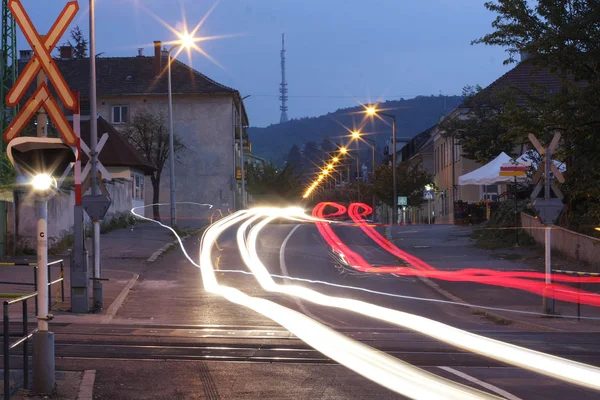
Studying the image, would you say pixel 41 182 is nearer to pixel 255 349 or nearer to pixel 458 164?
pixel 255 349

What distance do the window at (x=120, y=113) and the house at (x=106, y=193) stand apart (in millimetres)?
11194

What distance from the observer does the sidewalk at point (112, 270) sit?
626 inches

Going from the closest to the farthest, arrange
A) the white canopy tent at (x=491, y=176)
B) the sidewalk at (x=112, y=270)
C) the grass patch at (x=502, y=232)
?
1. the sidewalk at (x=112, y=270)
2. the grass patch at (x=502, y=232)
3. the white canopy tent at (x=491, y=176)

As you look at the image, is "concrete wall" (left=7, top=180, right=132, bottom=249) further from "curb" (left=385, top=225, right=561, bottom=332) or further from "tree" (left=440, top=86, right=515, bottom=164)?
"tree" (left=440, top=86, right=515, bottom=164)

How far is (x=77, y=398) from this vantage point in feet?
25.9

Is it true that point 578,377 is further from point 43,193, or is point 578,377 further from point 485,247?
point 485,247

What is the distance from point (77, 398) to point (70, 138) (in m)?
2.55

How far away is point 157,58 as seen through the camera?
62.8 metres

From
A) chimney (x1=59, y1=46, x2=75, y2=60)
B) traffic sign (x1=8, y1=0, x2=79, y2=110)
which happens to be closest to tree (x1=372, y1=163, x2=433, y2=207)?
chimney (x1=59, y1=46, x2=75, y2=60)

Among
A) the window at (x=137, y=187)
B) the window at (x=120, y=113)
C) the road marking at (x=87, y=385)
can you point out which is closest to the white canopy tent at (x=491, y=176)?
the window at (x=137, y=187)

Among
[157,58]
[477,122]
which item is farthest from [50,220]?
[157,58]

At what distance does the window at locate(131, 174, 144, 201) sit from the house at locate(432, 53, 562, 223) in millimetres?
20095

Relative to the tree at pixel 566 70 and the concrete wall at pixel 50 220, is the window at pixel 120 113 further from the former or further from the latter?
the tree at pixel 566 70

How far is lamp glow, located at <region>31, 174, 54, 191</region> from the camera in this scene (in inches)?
302
